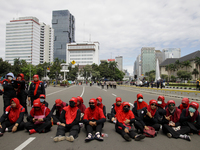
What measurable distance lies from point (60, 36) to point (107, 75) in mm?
116240

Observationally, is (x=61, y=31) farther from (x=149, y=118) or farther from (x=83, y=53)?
→ (x=149, y=118)

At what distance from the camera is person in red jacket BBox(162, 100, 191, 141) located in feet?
15.9

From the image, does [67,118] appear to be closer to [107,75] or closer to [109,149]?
[109,149]

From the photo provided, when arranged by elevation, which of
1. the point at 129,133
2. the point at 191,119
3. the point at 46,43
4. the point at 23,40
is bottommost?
the point at 129,133

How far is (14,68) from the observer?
7494cm

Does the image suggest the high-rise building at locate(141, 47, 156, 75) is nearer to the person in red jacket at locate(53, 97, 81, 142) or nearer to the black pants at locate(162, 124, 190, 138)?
the black pants at locate(162, 124, 190, 138)

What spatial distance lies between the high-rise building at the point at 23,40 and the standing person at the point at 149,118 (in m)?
141

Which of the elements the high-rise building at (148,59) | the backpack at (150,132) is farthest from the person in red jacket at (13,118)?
the high-rise building at (148,59)

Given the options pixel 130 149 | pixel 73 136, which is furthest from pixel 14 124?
pixel 130 149

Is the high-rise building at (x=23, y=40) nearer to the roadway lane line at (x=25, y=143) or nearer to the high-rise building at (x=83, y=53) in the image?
the high-rise building at (x=83, y=53)

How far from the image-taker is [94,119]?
5.31 meters

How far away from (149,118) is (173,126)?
2.50 feet

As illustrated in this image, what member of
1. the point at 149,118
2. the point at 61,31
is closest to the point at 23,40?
the point at 61,31

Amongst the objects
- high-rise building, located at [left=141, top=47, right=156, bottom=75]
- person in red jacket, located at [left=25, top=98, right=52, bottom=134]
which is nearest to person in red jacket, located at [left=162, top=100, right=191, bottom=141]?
person in red jacket, located at [left=25, top=98, right=52, bottom=134]
